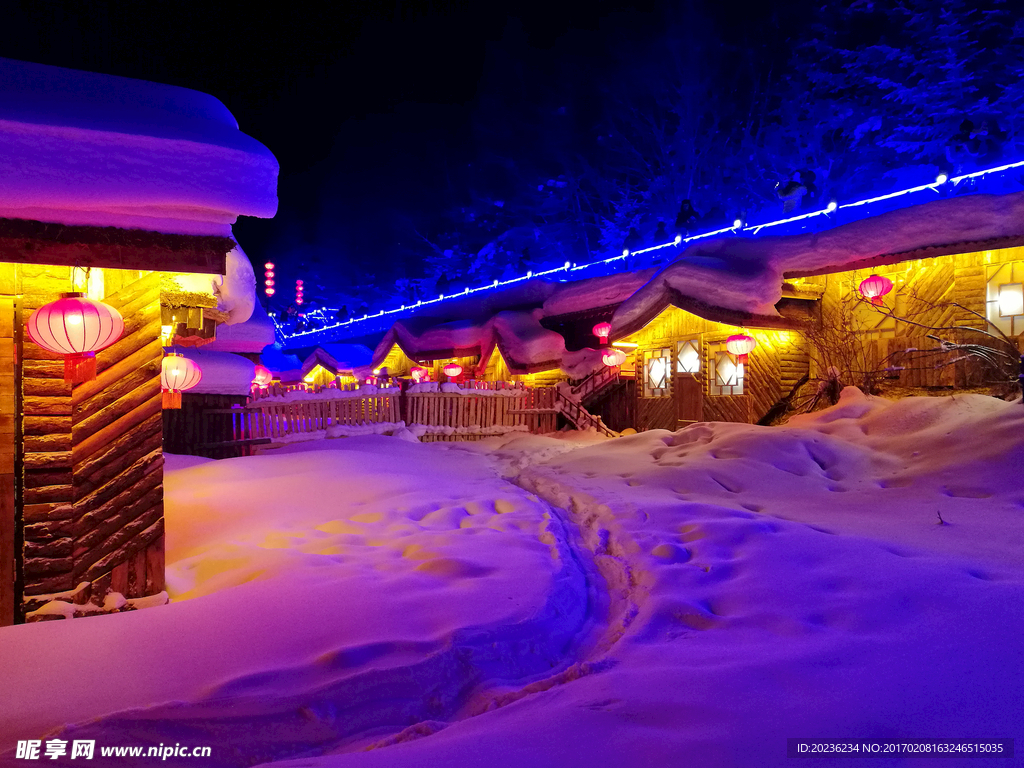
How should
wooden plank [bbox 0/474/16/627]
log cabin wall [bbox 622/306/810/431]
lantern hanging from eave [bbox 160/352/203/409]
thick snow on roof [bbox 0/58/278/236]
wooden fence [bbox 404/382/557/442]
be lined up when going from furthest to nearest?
wooden fence [bbox 404/382/557/442] → log cabin wall [bbox 622/306/810/431] → lantern hanging from eave [bbox 160/352/203/409] → wooden plank [bbox 0/474/16/627] → thick snow on roof [bbox 0/58/278/236]

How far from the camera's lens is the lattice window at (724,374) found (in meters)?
16.9

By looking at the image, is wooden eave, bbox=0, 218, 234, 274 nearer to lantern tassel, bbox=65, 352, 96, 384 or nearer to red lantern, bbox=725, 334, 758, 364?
lantern tassel, bbox=65, 352, 96, 384

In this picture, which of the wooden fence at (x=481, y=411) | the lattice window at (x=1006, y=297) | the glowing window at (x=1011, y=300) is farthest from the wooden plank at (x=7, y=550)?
the glowing window at (x=1011, y=300)

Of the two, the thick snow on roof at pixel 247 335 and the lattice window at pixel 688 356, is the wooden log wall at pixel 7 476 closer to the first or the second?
the thick snow on roof at pixel 247 335

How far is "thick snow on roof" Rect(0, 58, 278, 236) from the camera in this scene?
3.78 metres

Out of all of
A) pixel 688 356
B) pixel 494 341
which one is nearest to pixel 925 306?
pixel 688 356

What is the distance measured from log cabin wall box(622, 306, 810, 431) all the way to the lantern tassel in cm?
1549

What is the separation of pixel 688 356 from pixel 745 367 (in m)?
2.16

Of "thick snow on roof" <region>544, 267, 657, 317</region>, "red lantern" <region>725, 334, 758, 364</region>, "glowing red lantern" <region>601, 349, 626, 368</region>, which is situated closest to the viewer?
"red lantern" <region>725, 334, 758, 364</region>

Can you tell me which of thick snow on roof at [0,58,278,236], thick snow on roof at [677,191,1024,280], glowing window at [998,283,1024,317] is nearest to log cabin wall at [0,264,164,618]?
thick snow on roof at [0,58,278,236]

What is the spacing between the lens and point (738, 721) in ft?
8.16

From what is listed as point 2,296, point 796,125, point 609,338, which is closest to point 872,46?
point 796,125

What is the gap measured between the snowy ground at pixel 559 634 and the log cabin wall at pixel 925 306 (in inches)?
269

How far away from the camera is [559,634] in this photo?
162 inches
